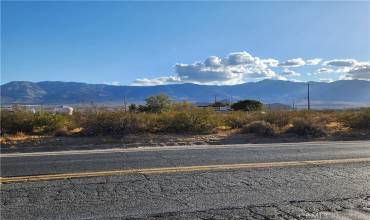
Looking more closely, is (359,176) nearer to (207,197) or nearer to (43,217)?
(207,197)

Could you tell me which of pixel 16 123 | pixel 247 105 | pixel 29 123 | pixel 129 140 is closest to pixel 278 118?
pixel 129 140

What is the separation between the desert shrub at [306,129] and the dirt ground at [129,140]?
1.69ft

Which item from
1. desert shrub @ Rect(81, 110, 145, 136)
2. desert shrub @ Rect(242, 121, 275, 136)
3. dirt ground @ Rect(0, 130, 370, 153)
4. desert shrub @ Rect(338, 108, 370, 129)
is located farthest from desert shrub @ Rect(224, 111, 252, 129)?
desert shrub @ Rect(81, 110, 145, 136)

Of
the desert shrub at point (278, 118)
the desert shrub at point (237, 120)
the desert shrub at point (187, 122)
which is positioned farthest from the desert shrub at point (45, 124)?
the desert shrub at point (278, 118)

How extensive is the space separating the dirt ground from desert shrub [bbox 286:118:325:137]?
1.69 feet

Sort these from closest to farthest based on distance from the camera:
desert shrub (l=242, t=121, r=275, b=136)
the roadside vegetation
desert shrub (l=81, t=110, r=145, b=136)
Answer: desert shrub (l=81, t=110, r=145, b=136) → the roadside vegetation → desert shrub (l=242, t=121, r=275, b=136)

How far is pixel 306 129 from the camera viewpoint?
20.7 m

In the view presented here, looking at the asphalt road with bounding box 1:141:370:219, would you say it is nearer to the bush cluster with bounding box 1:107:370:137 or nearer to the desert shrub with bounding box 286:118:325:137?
the bush cluster with bounding box 1:107:370:137

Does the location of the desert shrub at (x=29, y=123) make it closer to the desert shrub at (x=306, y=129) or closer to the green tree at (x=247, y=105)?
the desert shrub at (x=306, y=129)

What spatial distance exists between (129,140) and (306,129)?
761 centimetres

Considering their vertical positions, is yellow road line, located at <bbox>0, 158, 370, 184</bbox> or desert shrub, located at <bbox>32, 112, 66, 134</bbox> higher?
desert shrub, located at <bbox>32, 112, 66, 134</bbox>

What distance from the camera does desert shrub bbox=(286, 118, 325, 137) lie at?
20.5m

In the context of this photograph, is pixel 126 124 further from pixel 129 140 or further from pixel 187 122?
pixel 187 122

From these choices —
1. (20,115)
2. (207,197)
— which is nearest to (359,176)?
(207,197)
